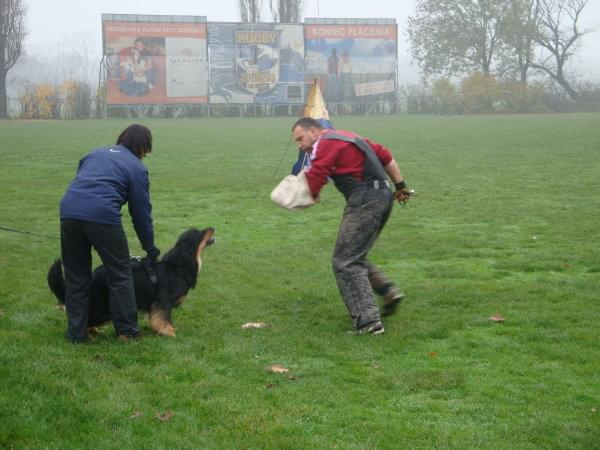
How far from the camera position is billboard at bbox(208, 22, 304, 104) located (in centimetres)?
6209

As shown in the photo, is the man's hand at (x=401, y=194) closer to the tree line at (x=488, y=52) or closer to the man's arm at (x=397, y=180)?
the man's arm at (x=397, y=180)

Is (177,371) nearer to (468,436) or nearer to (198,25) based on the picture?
(468,436)

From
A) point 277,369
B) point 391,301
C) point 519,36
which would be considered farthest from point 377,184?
point 519,36

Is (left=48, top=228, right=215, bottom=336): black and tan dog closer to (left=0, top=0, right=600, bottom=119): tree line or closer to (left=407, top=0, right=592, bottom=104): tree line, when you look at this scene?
(left=0, top=0, right=600, bottom=119): tree line

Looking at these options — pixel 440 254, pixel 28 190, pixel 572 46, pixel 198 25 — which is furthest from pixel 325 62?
pixel 440 254

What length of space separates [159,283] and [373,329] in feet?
5.58

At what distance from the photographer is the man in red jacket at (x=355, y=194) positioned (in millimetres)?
6676

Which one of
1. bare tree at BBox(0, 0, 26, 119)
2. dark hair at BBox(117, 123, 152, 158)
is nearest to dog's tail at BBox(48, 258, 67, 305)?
dark hair at BBox(117, 123, 152, 158)

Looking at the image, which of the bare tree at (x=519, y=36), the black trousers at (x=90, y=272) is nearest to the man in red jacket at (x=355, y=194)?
the black trousers at (x=90, y=272)

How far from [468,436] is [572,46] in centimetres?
7146

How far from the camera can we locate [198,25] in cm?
6303

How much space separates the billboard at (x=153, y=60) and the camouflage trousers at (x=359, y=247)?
54.8 meters

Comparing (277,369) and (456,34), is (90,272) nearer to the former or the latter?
(277,369)

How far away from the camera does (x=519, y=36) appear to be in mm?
68250
